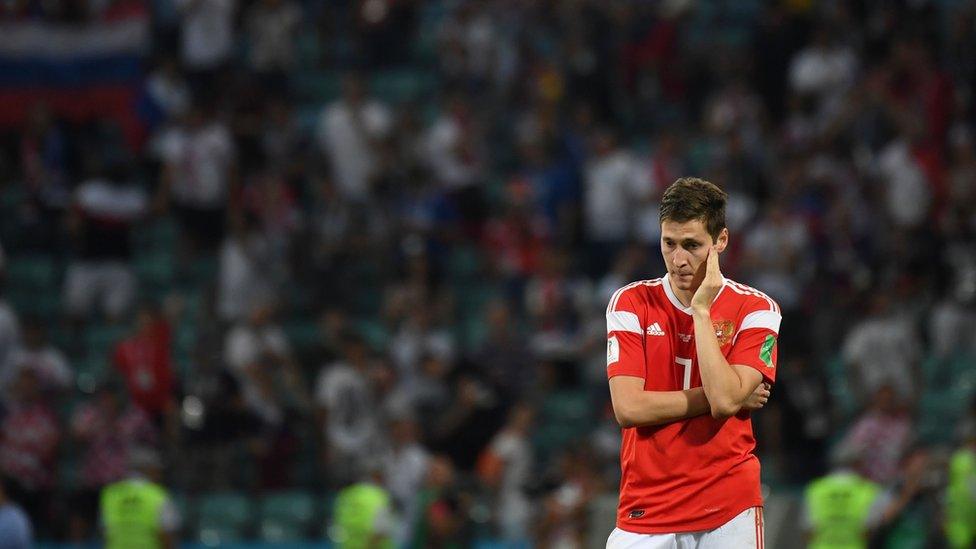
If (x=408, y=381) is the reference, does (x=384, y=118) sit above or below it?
above

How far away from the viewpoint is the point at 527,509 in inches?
562

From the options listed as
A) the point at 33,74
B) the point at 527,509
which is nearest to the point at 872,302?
the point at 527,509

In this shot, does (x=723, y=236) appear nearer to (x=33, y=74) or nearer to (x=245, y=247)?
(x=245, y=247)

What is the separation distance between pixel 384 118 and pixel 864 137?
5.21 m

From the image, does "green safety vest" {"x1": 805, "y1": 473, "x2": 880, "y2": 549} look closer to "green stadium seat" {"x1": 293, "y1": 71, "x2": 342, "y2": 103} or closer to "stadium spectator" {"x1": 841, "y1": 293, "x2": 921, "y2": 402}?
"stadium spectator" {"x1": 841, "y1": 293, "x2": 921, "y2": 402}

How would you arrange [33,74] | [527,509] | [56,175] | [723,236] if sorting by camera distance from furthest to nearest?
[33,74]
[56,175]
[527,509]
[723,236]

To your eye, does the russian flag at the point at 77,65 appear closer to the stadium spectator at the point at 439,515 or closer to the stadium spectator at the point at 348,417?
the stadium spectator at the point at 348,417

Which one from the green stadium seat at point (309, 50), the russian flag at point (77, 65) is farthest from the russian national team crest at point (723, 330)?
the green stadium seat at point (309, 50)

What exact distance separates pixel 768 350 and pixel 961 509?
7.19m

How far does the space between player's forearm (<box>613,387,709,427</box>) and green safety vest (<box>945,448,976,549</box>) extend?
7.28 meters

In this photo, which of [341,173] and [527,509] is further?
[341,173]

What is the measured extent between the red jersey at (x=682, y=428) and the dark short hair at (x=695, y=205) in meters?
0.34

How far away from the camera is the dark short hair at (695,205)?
5773mm

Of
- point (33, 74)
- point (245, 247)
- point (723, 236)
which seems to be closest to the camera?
point (723, 236)
